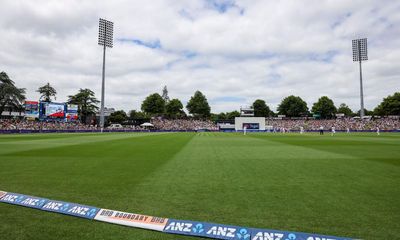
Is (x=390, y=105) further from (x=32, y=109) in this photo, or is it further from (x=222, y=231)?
(x=32, y=109)

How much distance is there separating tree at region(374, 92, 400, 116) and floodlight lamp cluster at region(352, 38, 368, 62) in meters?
45.3

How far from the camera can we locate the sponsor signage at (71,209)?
499 centimetres

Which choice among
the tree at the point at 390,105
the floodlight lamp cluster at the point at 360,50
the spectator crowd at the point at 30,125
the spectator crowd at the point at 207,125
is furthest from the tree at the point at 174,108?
the tree at the point at 390,105

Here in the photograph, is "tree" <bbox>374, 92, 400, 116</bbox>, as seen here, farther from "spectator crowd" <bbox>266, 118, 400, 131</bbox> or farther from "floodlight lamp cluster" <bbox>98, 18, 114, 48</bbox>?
"floodlight lamp cluster" <bbox>98, 18, 114, 48</bbox>

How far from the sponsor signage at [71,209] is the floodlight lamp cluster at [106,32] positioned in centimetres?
6637

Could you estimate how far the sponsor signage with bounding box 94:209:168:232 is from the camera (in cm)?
446

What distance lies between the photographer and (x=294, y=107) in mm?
126438

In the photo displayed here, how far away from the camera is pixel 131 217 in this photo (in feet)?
15.7

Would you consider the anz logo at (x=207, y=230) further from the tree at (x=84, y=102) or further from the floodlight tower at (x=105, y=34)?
the tree at (x=84, y=102)

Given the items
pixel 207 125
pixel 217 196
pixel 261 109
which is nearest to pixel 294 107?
pixel 261 109

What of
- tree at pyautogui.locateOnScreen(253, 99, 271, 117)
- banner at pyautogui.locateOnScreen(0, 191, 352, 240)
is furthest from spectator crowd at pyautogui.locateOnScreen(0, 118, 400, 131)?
banner at pyautogui.locateOnScreen(0, 191, 352, 240)

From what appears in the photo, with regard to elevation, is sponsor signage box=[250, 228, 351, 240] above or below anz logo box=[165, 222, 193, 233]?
above

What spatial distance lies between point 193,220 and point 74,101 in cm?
10871

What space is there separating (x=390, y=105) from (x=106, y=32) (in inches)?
4337
